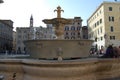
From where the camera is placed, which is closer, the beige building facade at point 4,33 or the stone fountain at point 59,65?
the stone fountain at point 59,65

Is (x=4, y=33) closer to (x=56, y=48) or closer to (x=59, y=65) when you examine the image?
(x=56, y=48)

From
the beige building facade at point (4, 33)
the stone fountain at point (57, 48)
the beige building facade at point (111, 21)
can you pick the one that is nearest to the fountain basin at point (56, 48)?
the stone fountain at point (57, 48)

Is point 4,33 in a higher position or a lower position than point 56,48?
higher

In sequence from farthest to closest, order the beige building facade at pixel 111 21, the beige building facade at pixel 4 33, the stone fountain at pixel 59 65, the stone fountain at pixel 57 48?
the beige building facade at pixel 4 33
the beige building facade at pixel 111 21
the stone fountain at pixel 57 48
the stone fountain at pixel 59 65

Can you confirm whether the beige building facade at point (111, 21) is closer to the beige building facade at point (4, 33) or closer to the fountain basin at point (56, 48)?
the beige building facade at point (4, 33)

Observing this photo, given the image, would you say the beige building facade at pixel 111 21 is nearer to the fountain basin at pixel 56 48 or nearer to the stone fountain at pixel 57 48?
the stone fountain at pixel 57 48

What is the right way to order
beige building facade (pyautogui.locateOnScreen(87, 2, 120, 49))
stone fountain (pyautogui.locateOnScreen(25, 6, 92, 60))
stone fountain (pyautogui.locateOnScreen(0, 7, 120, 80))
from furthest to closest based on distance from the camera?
1. beige building facade (pyautogui.locateOnScreen(87, 2, 120, 49))
2. stone fountain (pyautogui.locateOnScreen(25, 6, 92, 60))
3. stone fountain (pyautogui.locateOnScreen(0, 7, 120, 80))

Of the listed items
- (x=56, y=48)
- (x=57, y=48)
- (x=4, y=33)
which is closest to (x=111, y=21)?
(x=56, y=48)

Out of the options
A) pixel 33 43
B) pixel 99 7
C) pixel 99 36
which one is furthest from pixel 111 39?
pixel 33 43

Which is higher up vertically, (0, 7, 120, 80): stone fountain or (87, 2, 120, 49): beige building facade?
(87, 2, 120, 49): beige building facade

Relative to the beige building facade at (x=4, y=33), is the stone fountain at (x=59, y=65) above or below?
below

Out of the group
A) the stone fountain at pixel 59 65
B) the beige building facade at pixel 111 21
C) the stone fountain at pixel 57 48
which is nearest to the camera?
the stone fountain at pixel 59 65

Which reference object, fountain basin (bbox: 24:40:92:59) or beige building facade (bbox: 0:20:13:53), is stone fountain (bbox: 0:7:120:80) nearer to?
fountain basin (bbox: 24:40:92:59)

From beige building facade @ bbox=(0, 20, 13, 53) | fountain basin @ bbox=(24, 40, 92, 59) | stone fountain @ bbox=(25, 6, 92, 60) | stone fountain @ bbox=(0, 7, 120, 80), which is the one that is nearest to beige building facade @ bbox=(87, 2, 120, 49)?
beige building facade @ bbox=(0, 20, 13, 53)
